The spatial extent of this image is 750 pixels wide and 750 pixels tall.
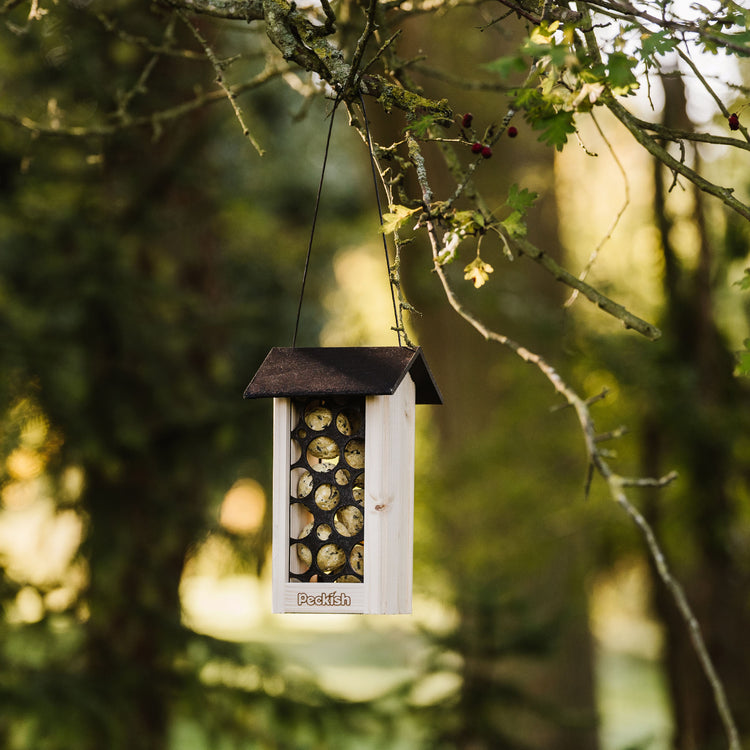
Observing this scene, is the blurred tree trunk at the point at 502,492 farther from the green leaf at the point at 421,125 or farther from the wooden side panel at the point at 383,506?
the green leaf at the point at 421,125

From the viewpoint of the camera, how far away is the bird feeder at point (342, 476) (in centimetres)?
226

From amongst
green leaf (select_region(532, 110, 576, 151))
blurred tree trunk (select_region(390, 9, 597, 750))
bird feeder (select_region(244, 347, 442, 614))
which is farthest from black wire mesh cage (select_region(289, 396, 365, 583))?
blurred tree trunk (select_region(390, 9, 597, 750))

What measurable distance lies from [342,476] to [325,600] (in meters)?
0.30

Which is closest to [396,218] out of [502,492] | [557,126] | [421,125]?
[421,125]

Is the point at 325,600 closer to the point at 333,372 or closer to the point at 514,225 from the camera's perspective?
the point at 333,372

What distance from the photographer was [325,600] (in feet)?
7.52

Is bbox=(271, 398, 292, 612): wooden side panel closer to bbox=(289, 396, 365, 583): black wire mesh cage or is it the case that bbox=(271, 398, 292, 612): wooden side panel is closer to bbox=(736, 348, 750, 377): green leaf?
bbox=(289, 396, 365, 583): black wire mesh cage

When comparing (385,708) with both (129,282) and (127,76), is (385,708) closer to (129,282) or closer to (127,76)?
(129,282)

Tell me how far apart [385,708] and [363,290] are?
10681mm

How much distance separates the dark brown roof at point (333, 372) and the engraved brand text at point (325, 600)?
1.52ft

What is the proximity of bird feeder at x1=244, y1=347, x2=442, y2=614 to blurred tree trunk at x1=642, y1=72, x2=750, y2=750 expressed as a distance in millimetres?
4551

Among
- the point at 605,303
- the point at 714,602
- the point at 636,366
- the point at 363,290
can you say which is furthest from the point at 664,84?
the point at 363,290

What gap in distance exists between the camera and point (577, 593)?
8.12 m

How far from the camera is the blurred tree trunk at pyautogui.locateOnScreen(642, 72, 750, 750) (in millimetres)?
6570
